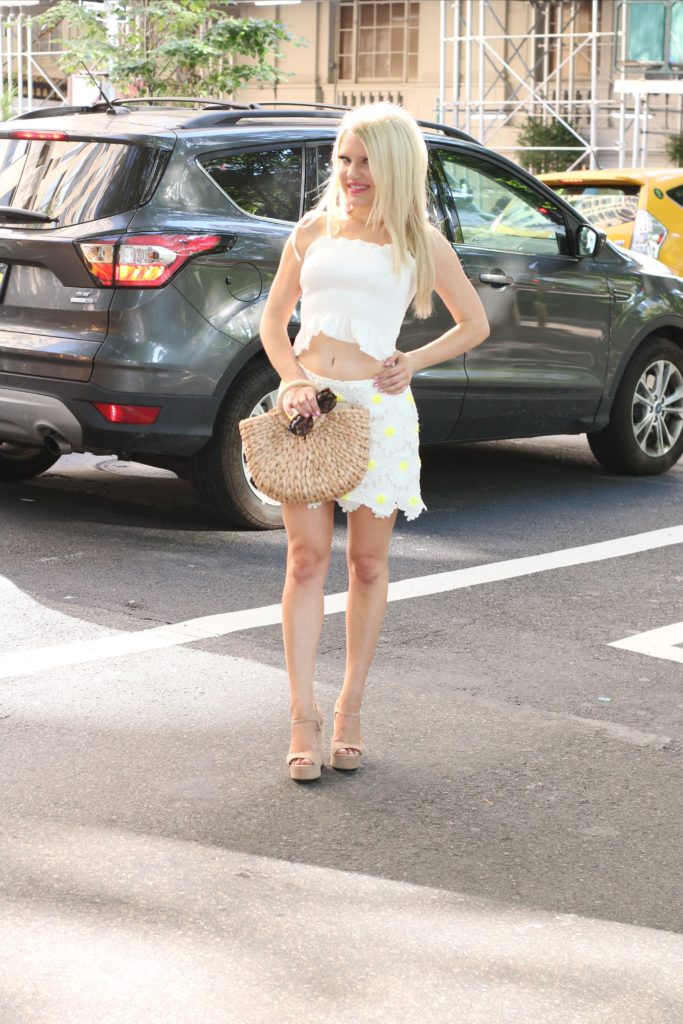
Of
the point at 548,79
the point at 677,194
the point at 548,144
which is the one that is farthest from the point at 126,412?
the point at 548,79

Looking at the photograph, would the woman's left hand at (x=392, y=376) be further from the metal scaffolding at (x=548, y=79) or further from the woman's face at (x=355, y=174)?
the metal scaffolding at (x=548, y=79)

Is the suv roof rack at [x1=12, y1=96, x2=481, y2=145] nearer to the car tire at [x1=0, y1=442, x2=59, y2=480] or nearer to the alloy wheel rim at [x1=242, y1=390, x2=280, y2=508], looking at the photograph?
the alloy wheel rim at [x1=242, y1=390, x2=280, y2=508]

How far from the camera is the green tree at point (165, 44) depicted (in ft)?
53.9

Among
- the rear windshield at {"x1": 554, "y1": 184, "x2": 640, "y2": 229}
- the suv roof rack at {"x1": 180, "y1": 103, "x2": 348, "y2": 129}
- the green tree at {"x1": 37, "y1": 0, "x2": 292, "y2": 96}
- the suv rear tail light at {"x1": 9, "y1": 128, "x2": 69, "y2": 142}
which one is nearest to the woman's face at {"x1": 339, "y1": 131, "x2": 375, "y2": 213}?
the suv roof rack at {"x1": 180, "y1": 103, "x2": 348, "y2": 129}

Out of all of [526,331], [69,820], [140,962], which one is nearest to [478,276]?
[526,331]

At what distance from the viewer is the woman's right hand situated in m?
4.16

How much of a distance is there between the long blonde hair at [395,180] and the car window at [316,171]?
3.38 m

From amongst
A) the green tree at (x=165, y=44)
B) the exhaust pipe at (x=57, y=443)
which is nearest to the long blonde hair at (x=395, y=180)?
the exhaust pipe at (x=57, y=443)

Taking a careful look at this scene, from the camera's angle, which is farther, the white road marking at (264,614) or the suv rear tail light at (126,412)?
the suv rear tail light at (126,412)

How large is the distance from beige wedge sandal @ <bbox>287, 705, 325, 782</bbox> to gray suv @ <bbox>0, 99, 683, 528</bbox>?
287 centimetres

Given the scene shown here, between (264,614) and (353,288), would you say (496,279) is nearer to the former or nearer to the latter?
(264,614)

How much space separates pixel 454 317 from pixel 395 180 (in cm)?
43

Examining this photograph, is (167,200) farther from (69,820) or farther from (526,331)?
(69,820)

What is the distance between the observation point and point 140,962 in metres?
3.22
